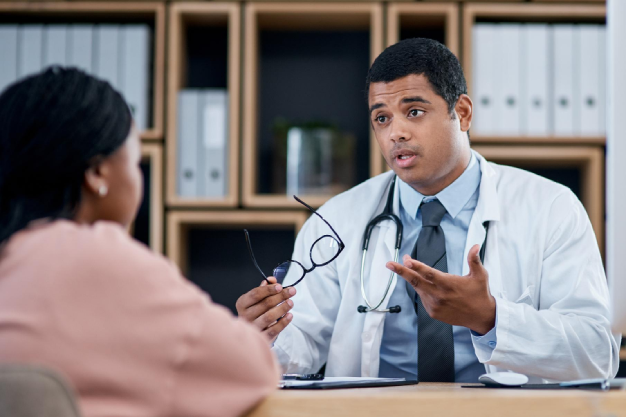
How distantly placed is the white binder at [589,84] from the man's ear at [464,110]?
0.90m

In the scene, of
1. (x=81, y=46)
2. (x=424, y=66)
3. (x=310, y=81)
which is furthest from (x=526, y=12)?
(x=81, y=46)

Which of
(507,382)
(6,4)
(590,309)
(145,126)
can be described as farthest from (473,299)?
(6,4)

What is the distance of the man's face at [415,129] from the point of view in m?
1.77

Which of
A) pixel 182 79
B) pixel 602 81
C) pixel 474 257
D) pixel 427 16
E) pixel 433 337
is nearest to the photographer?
pixel 474 257

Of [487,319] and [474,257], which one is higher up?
[474,257]

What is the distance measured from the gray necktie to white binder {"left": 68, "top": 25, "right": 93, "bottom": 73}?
1.63 meters

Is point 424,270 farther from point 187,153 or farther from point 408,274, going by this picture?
point 187,153

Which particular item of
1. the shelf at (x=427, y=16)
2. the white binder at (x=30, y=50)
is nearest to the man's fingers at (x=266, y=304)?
the shelf at (x=427, y=16)

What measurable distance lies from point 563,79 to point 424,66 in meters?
1.05

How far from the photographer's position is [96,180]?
92 cm

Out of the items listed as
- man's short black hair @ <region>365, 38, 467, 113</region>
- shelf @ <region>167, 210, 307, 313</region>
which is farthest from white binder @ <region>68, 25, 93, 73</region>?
man's short black hair @ <region>365, 38, 467, 113</region>

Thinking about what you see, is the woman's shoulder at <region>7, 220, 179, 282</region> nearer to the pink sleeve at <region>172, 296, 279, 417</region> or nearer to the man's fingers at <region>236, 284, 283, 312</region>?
the pink sleeve at <region>172, 296, 279, 417</region>

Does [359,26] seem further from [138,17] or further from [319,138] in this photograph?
[138,17]

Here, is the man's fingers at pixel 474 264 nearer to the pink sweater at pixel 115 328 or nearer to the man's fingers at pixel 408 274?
the man's fingers at pixel 408 274
